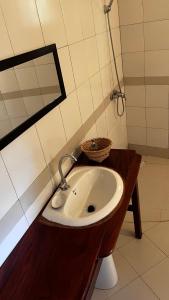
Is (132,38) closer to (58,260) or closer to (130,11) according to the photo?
(130,11)

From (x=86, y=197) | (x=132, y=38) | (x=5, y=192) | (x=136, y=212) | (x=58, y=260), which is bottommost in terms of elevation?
(x=136, y=212)

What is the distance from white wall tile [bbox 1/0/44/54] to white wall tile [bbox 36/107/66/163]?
35 centimetres

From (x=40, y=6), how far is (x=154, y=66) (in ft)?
4.82

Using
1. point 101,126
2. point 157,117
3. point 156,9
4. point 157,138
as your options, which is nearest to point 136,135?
point 157,138

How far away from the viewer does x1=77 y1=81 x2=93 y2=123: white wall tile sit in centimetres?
166

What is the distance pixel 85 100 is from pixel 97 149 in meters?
0.36

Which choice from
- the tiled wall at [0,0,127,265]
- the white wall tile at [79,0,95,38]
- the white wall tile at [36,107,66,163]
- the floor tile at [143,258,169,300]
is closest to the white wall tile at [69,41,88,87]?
the tiled wall at [0,0,127,265]

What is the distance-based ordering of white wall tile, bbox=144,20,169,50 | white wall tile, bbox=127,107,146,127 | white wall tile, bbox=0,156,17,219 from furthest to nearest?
white wall tile, bbox=127,107,146,127 < white wall tile, bbox=144,20,169,50 < white wall tile, bbox=0,156,17,219

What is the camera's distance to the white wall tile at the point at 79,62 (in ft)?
4.99

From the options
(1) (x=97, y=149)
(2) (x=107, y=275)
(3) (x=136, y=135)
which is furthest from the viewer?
(3) (x=136, y=135)

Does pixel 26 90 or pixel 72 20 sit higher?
pixel 72 20

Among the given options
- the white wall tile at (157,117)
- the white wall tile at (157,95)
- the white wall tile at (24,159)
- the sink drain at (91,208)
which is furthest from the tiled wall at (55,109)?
the white wall tile at (157,117)

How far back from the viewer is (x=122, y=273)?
1.70 m

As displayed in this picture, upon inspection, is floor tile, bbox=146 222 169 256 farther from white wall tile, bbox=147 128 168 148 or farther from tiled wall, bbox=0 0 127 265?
white wall tile, bbox=147 128 168 148
